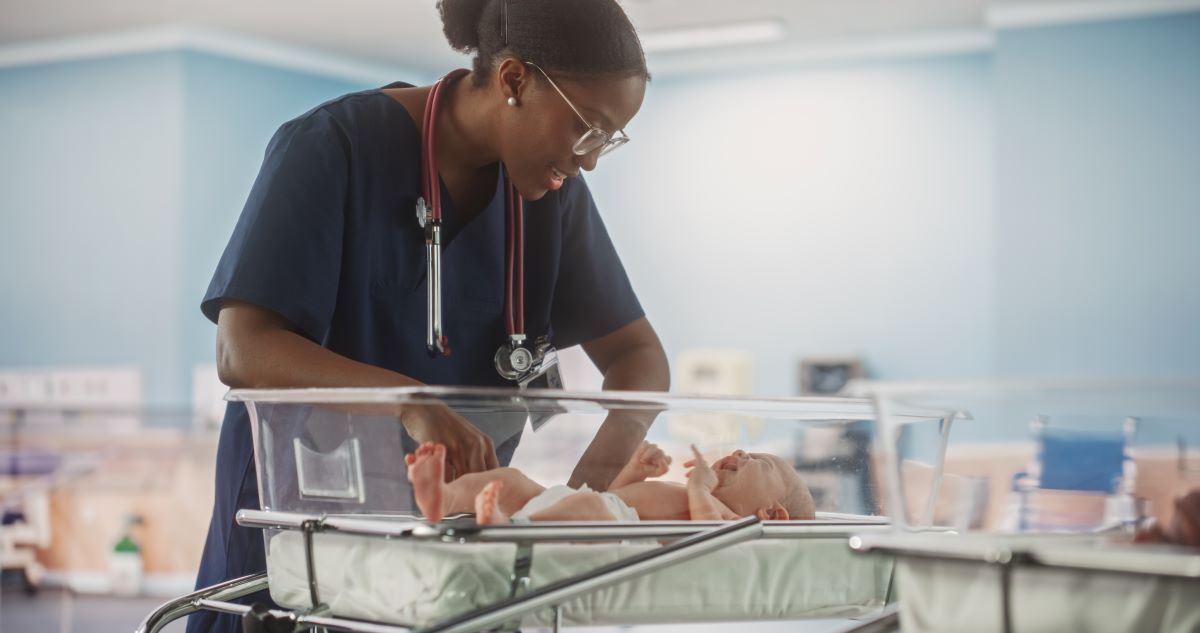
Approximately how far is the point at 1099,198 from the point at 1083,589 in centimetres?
422

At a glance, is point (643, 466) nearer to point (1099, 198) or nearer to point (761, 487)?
point (761, 487)

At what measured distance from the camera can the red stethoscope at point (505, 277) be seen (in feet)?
4.21

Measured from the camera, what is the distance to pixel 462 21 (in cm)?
137

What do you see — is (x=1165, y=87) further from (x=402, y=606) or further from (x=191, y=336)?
(x=402, y=606)

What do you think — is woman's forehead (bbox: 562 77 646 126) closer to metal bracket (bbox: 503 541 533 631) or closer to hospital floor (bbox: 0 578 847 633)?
Result: metal bracket (bbox: 503 541 533 631)

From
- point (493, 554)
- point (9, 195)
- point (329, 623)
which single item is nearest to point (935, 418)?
point (493, 554)

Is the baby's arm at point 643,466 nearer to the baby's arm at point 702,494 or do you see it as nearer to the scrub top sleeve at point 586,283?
the baby's arm at point 702,494

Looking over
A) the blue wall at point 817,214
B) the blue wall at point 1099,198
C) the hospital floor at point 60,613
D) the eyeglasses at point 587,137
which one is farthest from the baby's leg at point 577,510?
the blue wall at point 817,214

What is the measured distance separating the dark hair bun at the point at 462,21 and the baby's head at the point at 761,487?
62cm

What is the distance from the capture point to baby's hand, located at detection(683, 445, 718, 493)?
1.02 metres

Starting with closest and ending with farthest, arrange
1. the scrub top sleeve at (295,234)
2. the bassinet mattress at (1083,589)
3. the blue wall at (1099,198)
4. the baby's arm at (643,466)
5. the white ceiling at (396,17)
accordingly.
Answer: the bassinet mattress at (1083,589)
the baby's arm at (643,466)
the scrub top sleeve at (295,234)
the blue wall at (1099,198)
the white ceiling at (396,17)

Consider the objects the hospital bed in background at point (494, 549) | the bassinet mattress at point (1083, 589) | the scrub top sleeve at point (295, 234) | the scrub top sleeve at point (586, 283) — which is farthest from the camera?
the scrub top sleeve at point (586, 283)

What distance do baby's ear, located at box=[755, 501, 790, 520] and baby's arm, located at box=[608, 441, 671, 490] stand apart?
4.3 inches

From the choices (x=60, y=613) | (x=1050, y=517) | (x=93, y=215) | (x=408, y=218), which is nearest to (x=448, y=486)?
(x=1050, y=517)
